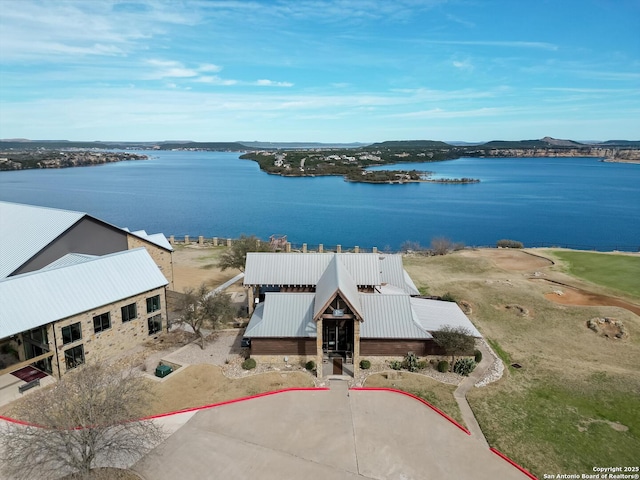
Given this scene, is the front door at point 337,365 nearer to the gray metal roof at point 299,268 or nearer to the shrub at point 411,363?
the shrub at point 411,363

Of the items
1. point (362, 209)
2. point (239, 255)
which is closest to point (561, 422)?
point (239, 255)

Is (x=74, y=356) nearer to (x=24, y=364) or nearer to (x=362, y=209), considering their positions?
(x=24, y=364)

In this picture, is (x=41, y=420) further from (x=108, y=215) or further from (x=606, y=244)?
(x=108, y=215)

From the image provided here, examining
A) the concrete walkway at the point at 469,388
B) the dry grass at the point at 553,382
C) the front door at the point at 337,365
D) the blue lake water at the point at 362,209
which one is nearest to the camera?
the dry grass at the point at 553,382

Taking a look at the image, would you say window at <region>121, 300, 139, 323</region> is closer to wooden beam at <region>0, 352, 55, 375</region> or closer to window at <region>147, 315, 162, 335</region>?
window at <region>147, 315, 162, 335</region>

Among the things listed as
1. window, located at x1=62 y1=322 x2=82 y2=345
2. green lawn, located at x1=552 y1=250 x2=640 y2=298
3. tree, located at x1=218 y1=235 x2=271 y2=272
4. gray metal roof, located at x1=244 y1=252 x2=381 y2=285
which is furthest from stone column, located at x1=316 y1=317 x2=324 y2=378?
green lawn, located at x1=552 y1=250 x2=640 y2=298

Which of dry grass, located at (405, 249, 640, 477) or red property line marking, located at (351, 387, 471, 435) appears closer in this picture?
dry grass, located at (405, 249, 640, 477)

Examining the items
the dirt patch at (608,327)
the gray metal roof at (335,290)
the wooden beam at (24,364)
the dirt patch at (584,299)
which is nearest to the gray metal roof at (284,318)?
the gray metal roof at (335,290)
